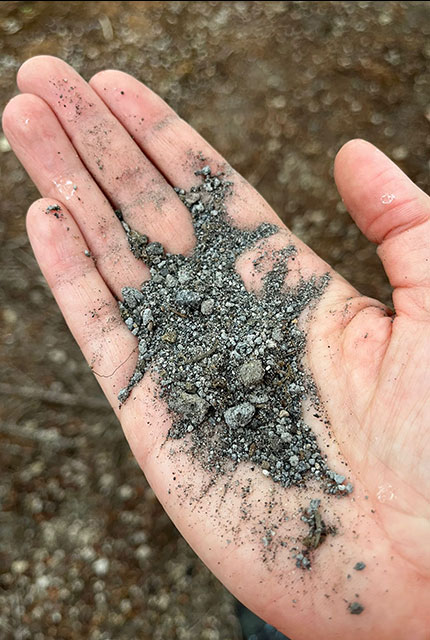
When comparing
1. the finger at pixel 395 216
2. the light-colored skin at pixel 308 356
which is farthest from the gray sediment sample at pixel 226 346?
the finger at pixel 395 216

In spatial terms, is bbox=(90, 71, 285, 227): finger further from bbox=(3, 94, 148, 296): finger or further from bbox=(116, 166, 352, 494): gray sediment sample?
bbox=(3, 94, 148, 296): finger

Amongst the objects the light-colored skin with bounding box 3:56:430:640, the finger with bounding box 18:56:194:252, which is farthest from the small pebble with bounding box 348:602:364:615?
the finger with bounding box 18:56:194:252

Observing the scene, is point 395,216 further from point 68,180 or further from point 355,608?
point 68,180

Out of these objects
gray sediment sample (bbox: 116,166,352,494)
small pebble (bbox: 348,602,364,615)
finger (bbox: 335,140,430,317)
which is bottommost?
small pebble (bbox: 348,602,364,615)

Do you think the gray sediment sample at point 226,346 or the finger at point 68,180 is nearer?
the gray sediment sample at point 226,346

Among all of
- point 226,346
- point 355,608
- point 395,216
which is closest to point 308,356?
point 226,346

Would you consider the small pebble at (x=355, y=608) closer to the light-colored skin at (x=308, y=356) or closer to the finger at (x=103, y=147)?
the light-colored skin at (x=308, y=356)

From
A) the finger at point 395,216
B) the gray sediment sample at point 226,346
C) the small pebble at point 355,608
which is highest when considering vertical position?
the finger at point 395,216
